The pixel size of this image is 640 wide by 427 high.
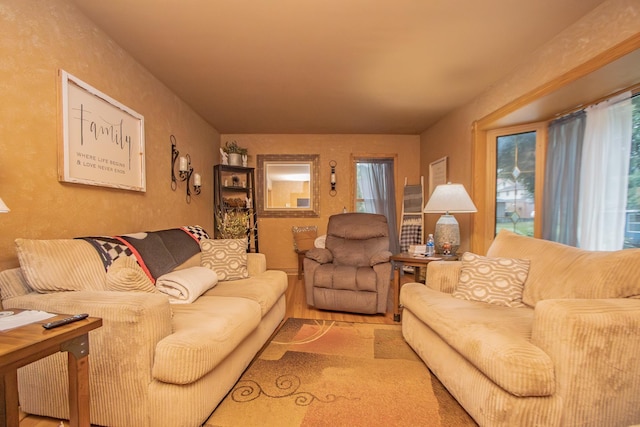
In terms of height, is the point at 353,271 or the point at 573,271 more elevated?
the point at 573,271

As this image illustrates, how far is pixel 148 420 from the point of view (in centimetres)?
118

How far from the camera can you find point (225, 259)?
7.81ft

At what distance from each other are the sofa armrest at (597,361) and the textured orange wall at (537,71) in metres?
1.68

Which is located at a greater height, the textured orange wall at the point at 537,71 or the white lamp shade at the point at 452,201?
the textured orange wall at the point at 537,71

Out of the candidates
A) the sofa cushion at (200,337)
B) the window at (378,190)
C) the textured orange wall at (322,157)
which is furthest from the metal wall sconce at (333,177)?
the sofa cushion at (200,337)

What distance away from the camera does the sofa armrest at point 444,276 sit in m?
2.05

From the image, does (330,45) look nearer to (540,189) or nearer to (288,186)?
(540,189)

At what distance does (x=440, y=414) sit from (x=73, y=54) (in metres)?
3.03

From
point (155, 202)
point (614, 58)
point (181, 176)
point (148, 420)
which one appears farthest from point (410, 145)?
point (148, 420)

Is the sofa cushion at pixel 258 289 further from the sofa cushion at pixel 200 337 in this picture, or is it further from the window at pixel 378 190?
the window at pixel 378 190

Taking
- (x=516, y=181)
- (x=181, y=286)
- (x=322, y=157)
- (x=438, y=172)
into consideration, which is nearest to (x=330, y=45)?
(x=181, y=286)

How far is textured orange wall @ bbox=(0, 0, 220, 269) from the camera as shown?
1418 millimetres

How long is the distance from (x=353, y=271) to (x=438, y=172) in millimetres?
2319

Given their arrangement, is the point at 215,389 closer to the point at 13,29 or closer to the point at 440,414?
the point at 440,414
